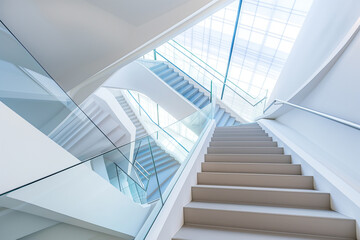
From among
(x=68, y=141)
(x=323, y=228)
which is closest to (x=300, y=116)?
(x=323, y=228)

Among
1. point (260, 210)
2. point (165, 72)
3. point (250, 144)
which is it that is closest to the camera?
point (260, 210)

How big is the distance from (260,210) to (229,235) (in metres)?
0.39

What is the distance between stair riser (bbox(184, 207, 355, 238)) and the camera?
69.9 inches

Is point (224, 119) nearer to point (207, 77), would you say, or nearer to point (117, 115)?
point (207, 77)

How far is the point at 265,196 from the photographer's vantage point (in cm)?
225

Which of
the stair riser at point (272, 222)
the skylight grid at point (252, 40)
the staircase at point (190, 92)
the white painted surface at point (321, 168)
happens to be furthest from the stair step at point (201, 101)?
the stair riser at point (272, 222)

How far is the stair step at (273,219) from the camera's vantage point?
178cm

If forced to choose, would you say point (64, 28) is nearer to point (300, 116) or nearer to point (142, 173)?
point (142, 173)

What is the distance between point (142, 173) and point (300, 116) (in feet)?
9.99

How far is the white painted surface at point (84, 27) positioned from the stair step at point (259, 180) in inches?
98.5

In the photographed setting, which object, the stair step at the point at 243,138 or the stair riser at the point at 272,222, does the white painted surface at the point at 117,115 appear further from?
the stair riser at the point at 272,222

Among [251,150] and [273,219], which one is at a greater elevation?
[251,150]

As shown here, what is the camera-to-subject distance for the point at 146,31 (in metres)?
3.62

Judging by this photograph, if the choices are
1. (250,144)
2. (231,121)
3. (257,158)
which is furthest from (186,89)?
(257,158)
